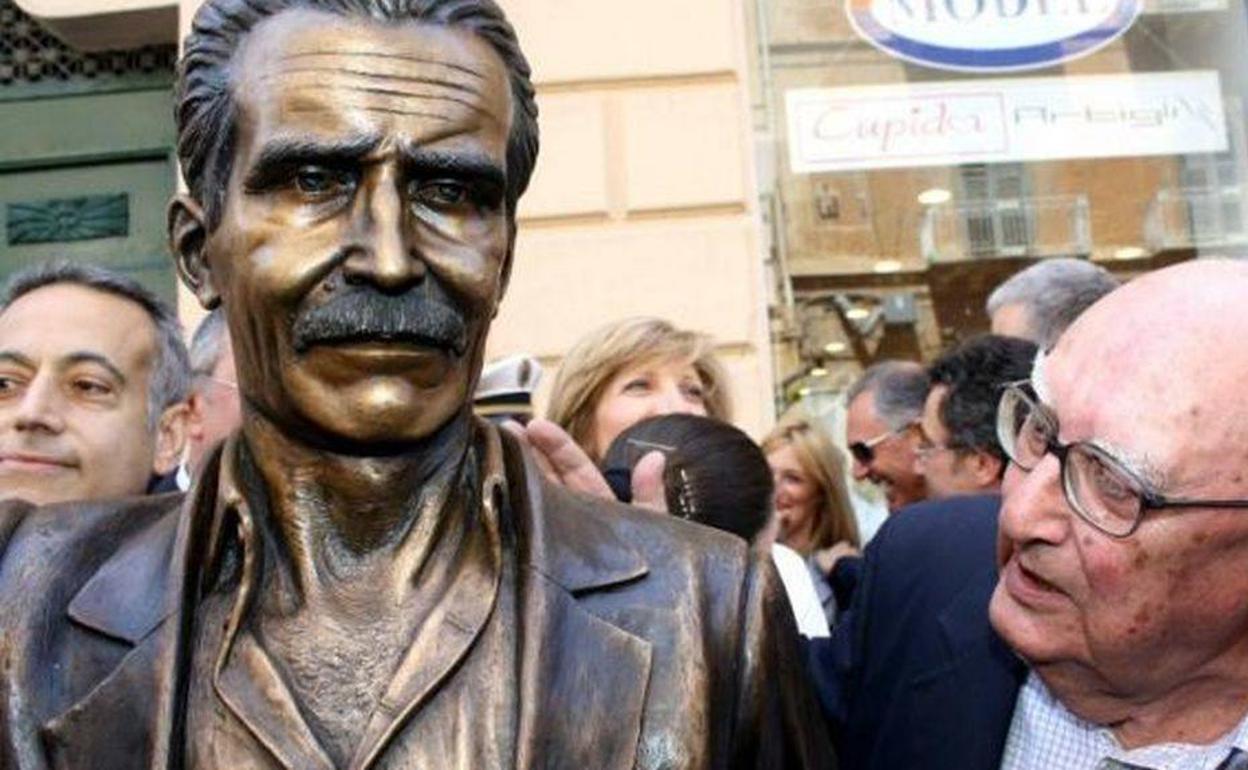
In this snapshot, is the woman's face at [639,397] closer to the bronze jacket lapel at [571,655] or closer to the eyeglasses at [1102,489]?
the eyeglasses at [1102,489]

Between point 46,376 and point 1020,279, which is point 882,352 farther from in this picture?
point 46,376

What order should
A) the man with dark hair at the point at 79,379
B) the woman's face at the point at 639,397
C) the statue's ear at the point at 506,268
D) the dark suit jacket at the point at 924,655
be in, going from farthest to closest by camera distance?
the woman's face at the point at 639,397, the man with dark hair at the point at 79,379, the dark suit jacket at the point at 924,655, the statue's ear at the point at 506,268

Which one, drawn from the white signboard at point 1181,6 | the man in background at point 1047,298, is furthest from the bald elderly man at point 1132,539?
the white signboard at point 1181,6

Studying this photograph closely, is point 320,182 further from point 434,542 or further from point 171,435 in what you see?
point 171,435

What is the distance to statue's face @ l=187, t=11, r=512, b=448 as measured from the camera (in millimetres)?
1398

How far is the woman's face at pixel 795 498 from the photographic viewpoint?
14.4 ft

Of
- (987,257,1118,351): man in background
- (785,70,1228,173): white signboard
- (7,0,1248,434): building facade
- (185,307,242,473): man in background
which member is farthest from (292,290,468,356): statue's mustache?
(785,70,1228,173): white signboard

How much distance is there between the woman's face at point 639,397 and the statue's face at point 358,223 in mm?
1891

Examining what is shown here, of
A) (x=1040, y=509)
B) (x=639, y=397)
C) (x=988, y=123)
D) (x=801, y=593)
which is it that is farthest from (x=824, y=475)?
(x=1040, y=509)

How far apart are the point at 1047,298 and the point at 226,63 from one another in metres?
2.77

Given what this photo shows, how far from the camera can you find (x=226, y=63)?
147 cm

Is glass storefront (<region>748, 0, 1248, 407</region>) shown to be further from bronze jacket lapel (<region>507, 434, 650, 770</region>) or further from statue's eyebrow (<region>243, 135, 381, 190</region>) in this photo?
statue's eyebrow (<region>243, 135, 381, 190</region>)

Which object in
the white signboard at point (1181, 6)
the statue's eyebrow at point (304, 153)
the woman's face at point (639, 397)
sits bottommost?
the woman's face at point (639, 397)

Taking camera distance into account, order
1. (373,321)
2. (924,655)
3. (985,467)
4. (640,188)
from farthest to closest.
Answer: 1. (640,188)
2. (985,467)
3. (924,655)
4. (373,321)
